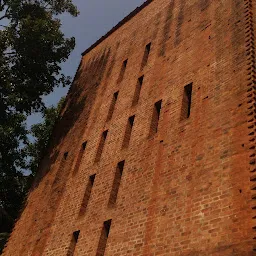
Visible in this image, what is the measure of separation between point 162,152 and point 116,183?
192cm

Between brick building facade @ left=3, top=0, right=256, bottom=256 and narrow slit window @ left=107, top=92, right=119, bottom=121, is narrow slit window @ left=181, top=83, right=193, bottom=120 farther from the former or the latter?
narrow slit window @ left=107, top=92, right=119, bottom=121

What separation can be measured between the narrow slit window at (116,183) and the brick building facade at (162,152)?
0.10ft

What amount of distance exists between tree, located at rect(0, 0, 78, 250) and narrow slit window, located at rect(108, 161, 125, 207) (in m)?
6.54

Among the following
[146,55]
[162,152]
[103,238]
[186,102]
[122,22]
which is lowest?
[103,238]

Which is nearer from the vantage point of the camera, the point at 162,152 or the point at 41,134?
the point at 162,152

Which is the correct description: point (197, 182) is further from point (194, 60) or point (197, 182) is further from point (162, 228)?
point (194, 60)

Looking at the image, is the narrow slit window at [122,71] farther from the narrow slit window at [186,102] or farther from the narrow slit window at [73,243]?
the narrow slit window at [73,243]

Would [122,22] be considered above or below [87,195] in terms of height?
above

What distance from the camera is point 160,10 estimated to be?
51.5ft

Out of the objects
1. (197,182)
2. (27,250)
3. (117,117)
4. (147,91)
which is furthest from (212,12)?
(27,250)

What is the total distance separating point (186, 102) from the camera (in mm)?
10266

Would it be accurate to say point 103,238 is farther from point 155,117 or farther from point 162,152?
point 155,117

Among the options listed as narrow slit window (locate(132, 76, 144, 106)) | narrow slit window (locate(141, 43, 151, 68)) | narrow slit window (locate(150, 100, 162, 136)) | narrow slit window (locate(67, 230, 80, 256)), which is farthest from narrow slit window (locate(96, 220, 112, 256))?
narrow slit window (locate(141, 43, 151, 68))

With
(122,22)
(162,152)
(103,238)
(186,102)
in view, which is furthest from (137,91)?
(122,22)
